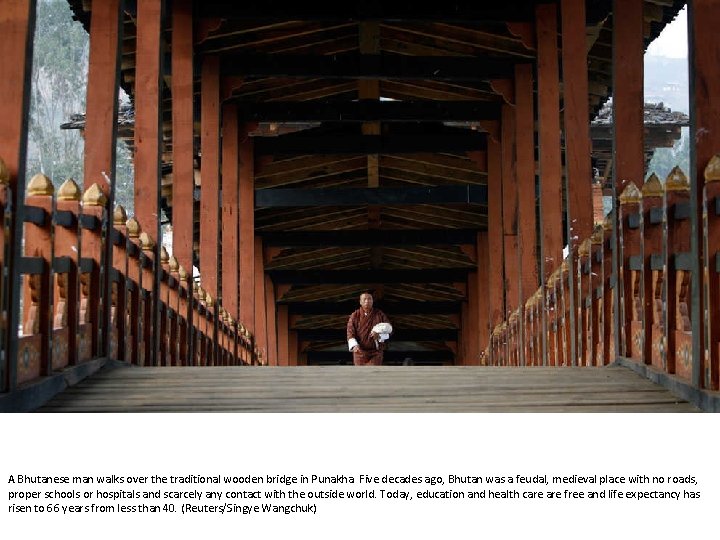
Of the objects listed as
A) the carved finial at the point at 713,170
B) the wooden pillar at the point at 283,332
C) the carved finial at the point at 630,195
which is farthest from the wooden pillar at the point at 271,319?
the carved finial at the point at 713,170

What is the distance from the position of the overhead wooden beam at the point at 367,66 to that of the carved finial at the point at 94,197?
690 cm

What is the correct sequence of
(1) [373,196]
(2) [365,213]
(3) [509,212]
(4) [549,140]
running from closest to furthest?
(4) [549,140] < (3) [509,212] < (1) [373,196] < (2) [365,213]

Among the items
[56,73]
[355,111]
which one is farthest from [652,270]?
[56,73]

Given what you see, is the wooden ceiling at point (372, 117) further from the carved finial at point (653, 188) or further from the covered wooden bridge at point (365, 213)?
the carved finial at point (653, 188)

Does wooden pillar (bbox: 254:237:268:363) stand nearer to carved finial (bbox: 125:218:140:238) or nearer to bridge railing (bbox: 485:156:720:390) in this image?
bridge railing (bbox: 485:156:720:390)

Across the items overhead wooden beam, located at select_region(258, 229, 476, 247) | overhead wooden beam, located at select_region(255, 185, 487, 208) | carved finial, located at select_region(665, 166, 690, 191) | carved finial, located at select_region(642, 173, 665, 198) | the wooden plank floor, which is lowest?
the wooden plank floor

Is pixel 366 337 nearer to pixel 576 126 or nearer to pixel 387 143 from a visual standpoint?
pixel 576 126

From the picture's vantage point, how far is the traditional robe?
11897mm

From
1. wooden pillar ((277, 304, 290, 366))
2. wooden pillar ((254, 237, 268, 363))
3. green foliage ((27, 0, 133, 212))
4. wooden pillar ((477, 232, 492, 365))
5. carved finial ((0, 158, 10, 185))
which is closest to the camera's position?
carved finial ((0, 158, 10, 185))

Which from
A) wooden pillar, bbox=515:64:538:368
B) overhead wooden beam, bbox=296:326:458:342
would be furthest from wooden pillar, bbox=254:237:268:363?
wooden pillar, bbox=515:64:538:368

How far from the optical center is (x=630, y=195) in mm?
7652

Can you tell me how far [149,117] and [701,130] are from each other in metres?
6.00

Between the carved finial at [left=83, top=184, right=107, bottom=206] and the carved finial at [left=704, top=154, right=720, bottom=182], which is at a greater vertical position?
the carved finial at [left=83, top=184, right=107, bottom=206]

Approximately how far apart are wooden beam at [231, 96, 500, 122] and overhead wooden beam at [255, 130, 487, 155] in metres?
1.14
